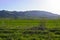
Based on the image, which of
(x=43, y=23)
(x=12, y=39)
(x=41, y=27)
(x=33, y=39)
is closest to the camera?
(x=12, y=39)

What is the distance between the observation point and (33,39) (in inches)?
900

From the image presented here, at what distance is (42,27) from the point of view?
39500mm

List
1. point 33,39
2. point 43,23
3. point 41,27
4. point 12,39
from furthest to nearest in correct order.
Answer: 1. point 43,23
2. point 41,27
3. point 33,39
4. point 12,39

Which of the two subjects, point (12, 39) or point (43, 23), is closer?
point (12, 39)

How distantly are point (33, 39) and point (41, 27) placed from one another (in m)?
16.4

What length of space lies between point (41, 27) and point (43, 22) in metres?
3.54

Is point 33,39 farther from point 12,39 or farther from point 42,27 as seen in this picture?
point 42,27

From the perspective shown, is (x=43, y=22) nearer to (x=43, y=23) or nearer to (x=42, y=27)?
(x=43, y=23)

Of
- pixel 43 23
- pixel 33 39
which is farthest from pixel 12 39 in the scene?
pixel 43 23

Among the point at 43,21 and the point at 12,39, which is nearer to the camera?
the point at 12,39

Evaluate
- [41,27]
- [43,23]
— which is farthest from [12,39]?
[43,23]

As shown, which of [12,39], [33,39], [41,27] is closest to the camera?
[12,39]

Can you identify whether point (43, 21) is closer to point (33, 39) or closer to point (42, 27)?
point (42, 27)

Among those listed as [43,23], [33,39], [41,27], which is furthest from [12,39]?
[43,23]
